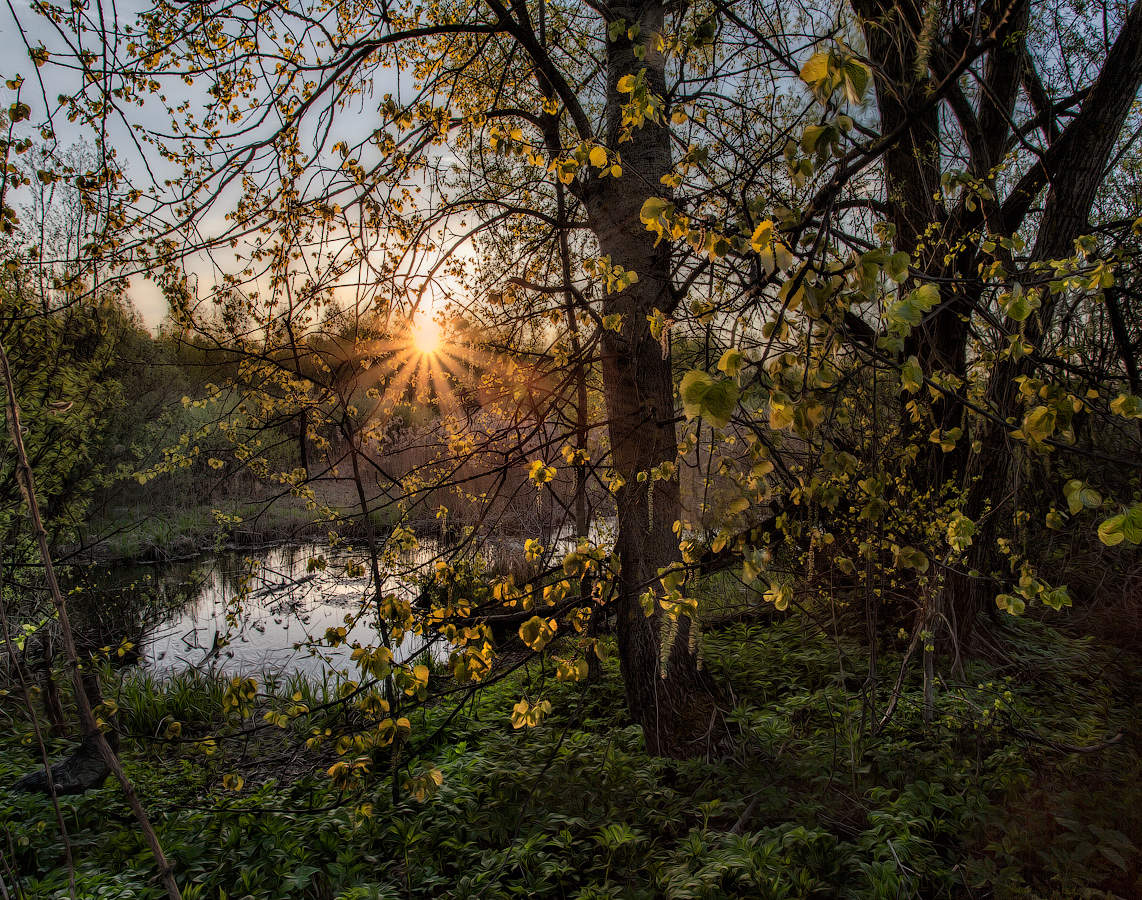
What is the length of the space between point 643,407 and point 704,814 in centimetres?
204

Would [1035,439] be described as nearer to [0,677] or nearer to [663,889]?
[663,889]

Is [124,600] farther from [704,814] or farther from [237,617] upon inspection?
[704,814]

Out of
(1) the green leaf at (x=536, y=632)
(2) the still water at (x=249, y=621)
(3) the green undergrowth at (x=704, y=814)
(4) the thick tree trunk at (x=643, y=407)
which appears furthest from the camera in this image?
(2) the still water at (x=249, y=621)

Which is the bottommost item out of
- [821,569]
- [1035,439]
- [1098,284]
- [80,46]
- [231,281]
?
[821,569]

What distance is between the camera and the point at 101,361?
22.0 feet

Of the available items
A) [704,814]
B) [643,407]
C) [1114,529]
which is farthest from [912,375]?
[704,814]

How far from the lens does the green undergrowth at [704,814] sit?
2426 millimetres

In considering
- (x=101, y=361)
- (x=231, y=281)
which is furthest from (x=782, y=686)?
(x=101, y=361)

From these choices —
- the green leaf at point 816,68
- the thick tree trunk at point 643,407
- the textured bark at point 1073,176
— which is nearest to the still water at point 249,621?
the thick tree trunk at point 643,407

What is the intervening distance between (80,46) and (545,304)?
→ 2.99 m

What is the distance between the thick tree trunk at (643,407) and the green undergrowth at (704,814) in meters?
0.27

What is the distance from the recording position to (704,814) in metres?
2.92

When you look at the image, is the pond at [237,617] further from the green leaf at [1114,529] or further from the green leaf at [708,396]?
the green leaf at [708,396]

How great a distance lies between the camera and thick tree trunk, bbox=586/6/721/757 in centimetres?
327
